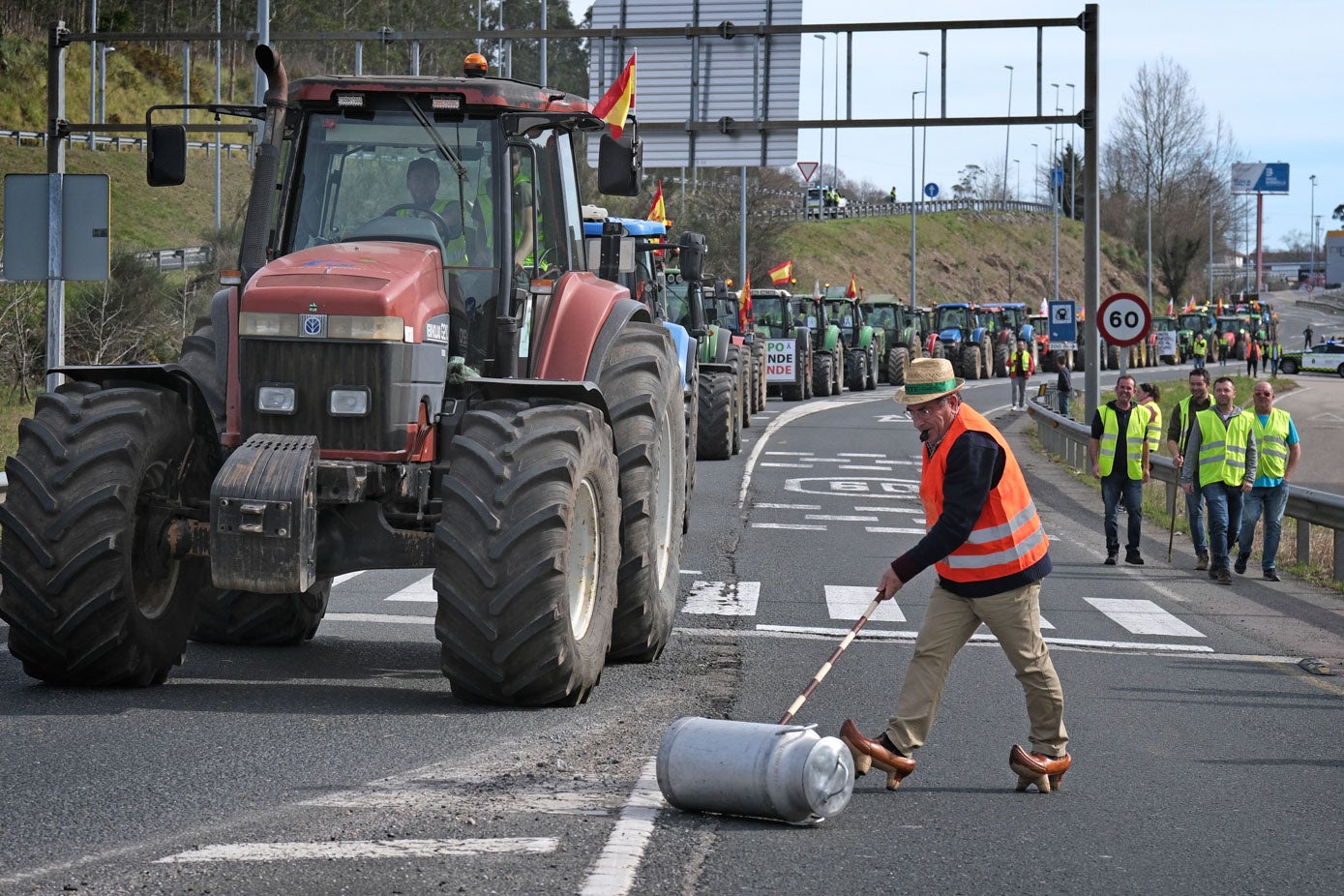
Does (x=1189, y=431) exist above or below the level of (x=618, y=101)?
below

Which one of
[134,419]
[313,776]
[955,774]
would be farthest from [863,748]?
[134,419]

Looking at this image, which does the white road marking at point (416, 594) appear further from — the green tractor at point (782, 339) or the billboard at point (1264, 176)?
the billboard at point (1264, 176)

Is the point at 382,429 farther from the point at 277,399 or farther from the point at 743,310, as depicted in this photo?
the point at 743,310

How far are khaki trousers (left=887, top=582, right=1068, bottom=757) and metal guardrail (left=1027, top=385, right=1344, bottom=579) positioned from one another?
421 inches

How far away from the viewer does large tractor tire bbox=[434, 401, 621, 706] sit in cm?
833

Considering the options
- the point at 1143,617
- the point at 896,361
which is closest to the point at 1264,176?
the point at 896,361

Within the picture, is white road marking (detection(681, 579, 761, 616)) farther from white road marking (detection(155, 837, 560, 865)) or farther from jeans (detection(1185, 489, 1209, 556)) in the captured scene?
white road marking (detection(155, 837, 560, 865))

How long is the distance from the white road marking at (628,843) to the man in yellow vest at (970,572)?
2.95 ft

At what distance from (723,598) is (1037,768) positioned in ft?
21.2

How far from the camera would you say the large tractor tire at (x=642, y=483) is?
9.80 m

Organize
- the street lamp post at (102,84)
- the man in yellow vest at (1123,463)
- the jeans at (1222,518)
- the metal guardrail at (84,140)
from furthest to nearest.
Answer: the metal guardrail at (84,140) < the street lamp post at (102,84) < the man in yellow vest at (1123,463) < the jeans at (1222,518)

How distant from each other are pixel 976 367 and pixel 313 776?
60136 millimetres

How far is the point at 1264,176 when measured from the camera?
565 feet

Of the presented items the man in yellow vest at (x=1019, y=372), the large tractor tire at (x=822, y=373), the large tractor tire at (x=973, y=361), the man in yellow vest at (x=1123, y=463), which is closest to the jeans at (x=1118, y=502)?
the man in yellow vest at (x=1123, y=463)
